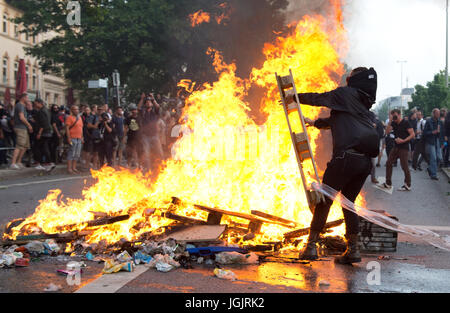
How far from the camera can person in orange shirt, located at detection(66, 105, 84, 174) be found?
15102 mm

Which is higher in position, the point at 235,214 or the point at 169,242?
the point at 235,214

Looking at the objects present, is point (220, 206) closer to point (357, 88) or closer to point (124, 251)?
point (124, 251)

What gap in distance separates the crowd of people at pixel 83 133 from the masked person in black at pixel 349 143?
7.97m

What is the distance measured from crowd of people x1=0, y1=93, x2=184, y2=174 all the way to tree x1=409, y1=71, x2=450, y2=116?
3764 cm

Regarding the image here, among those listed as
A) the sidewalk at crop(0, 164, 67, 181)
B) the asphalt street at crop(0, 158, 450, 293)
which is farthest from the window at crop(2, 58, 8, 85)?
the asphalt street at crop(0, 158, 450, 293)

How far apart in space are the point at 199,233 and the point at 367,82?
2431 mm

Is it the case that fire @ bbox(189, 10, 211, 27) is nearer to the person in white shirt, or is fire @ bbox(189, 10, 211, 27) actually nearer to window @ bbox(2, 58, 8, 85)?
the person in white shirt

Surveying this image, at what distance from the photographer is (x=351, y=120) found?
5.11 m

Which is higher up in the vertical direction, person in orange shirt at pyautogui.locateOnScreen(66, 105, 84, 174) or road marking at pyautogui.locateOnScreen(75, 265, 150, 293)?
person in orange shirt at pyautogui.locateOnScreen(66, 105, 84, 174)

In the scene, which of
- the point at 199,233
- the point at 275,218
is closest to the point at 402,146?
the point at 275,218

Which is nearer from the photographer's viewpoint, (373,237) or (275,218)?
(373,237)

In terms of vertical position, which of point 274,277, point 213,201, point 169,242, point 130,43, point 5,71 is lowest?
point 274,277

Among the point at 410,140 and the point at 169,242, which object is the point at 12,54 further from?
the point at 169,242

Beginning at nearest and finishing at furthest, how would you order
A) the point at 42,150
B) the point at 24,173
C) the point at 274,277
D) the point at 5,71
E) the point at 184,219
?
the point at 274,277 → the point at 184,219 → the point at 24,173 → the point at 42,150 → the point at 5,71
